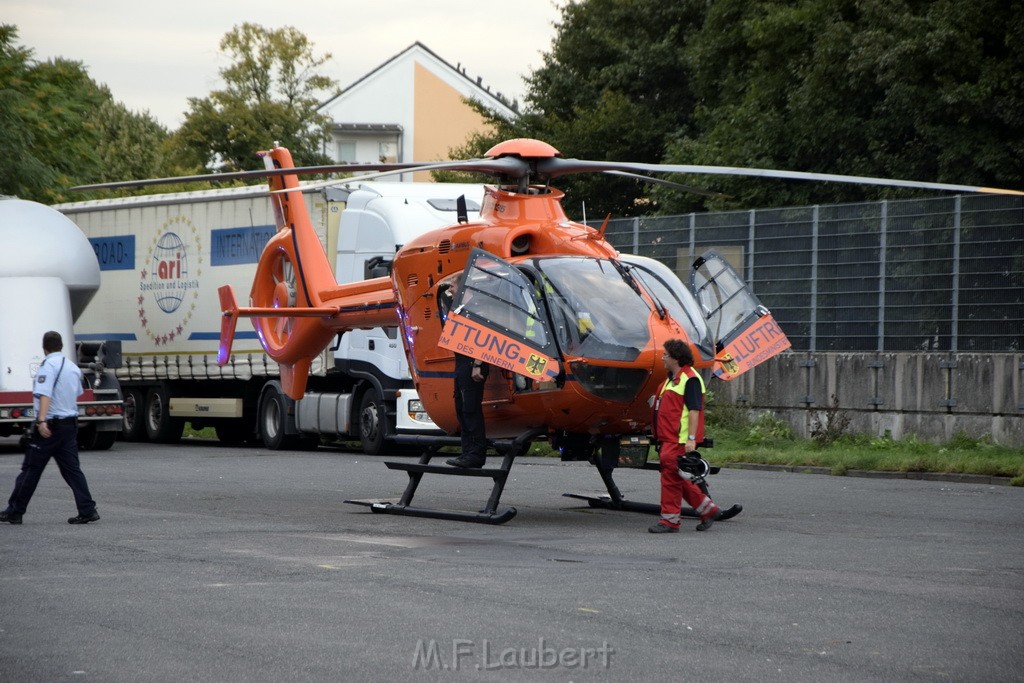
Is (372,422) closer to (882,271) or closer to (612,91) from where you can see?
(882,271)

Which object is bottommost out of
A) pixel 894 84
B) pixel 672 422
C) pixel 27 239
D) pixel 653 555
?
pixel 653 555

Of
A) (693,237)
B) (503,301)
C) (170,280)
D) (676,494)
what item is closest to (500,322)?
(503,301)

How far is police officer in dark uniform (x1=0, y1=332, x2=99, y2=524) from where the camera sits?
40.2ft

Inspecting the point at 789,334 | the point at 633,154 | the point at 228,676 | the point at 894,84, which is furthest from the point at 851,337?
the point at 633,154

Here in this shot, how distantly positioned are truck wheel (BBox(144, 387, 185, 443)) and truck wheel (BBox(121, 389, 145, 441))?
4.6 inches

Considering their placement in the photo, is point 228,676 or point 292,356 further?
point 292,356

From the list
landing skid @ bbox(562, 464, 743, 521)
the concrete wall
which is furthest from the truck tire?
landing skid @ bbox(562, 464, 743, 521)

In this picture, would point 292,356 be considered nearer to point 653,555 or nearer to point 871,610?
point 653,555

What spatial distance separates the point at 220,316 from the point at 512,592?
17223 mm

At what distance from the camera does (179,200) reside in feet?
83.5

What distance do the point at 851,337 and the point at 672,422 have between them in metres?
10.6

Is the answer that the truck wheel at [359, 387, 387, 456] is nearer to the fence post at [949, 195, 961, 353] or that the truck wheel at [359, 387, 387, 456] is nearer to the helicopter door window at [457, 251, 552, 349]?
the fence post at [949, 195, 961, 353]

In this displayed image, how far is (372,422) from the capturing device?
22.1 m

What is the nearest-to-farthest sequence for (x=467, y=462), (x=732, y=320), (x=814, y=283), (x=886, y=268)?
(x=467, y=462), (x=732, y=320), (x=886, y=268), (x=814, y=283)
